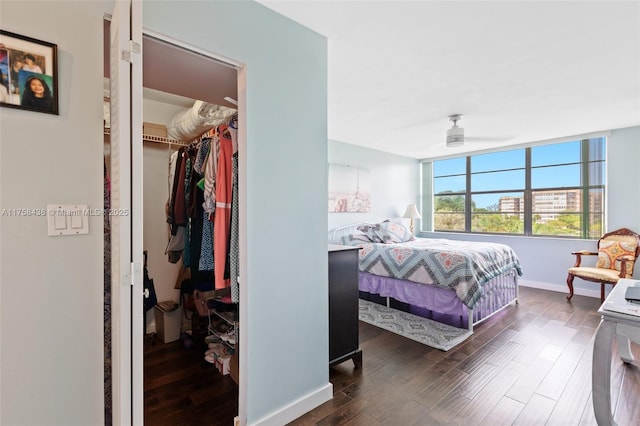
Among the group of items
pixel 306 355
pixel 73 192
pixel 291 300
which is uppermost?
pixel 73 192

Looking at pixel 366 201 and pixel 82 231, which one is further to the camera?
pixel 366 201

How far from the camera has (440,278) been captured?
321 centimetres

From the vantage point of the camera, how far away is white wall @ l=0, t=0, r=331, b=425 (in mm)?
1087

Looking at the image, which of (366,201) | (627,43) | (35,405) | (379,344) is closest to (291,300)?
(35,405)

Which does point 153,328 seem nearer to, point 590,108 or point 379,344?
point 379,344

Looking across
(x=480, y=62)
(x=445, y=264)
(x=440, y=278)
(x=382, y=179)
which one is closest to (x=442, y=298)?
(x=440, y=278)

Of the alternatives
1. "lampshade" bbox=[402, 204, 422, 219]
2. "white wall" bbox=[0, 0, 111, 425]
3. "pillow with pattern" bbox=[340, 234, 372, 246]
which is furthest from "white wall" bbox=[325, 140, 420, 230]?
"white wall" bbox=[0, 0, 111, 425]

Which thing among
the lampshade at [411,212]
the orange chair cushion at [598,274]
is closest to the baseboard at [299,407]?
the orange chair cushion at [598,274]

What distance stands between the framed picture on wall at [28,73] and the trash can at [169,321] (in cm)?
213

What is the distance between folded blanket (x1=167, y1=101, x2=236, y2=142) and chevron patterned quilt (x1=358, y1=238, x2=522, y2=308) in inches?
99.8

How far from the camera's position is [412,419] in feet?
5.95

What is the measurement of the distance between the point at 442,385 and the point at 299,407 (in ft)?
3.53

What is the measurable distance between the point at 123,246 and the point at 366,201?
448 centimetres

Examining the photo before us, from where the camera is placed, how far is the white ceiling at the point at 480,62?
5.77ft
